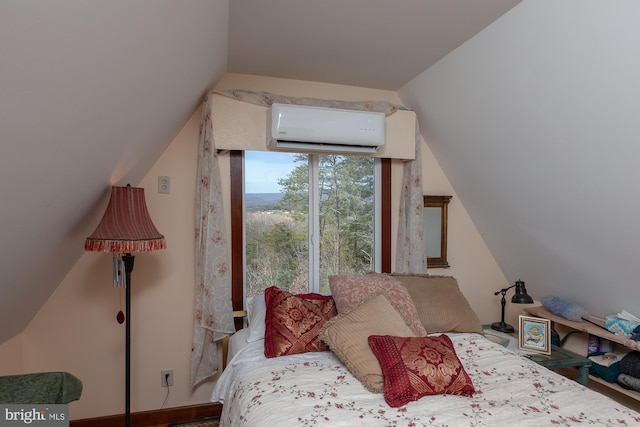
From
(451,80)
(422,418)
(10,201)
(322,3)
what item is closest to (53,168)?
(10,201)

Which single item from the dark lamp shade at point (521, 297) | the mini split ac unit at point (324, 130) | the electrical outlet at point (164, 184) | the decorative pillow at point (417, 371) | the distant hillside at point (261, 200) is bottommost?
the decorative pillow at point (417, 371)

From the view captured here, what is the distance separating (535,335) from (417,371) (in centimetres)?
127

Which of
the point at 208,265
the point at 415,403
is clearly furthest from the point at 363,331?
the point at 208,265

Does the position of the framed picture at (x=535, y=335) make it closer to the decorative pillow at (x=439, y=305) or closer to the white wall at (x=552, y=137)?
the decorative pillow at (x=439, y=305)

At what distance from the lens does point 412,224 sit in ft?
9.34

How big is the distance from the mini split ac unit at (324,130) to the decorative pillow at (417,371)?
138cm

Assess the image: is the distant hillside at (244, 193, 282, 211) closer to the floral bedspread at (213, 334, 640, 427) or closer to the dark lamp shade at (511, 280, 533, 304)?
the floral bedspread at (213, 334, 640, 427)

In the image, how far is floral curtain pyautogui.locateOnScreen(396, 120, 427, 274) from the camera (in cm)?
285

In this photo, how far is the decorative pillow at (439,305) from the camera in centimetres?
224

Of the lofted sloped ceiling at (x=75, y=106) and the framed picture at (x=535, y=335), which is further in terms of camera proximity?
the framed picture at (x=535, y=335)

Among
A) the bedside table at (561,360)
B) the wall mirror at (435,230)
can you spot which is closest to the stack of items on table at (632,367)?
the bedside table at (561,360)

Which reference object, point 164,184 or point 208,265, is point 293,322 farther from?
point 164,184

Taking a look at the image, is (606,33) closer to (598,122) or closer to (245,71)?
(598,122)

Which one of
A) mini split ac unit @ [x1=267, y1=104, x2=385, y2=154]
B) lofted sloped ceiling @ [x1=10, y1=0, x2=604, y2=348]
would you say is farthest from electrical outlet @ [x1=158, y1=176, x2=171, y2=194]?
mini split ac unit @ [x1=267, y1=104, x2=385, y2=154]
